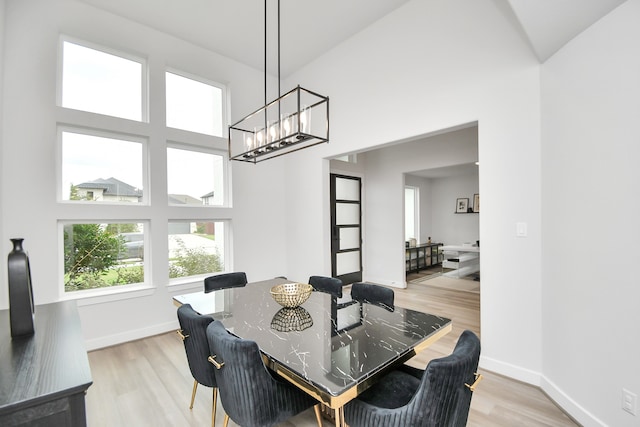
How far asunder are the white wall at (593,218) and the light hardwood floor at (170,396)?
0.81 ft

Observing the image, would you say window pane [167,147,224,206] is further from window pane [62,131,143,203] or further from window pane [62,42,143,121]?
window pane [62,42,143,121]

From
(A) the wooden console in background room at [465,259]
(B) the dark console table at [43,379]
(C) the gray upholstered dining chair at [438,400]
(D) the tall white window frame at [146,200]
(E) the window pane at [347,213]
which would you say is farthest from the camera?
(A) the wooden console in background room at [465,259]

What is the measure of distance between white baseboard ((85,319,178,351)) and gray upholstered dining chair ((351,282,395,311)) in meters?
2.64

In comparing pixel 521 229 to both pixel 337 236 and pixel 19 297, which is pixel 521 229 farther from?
pixel 337 236

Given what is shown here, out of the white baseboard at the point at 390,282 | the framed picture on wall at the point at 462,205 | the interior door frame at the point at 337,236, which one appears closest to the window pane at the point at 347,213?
the interior door frame at the point at 337,236

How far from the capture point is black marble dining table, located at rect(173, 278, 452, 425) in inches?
47.4

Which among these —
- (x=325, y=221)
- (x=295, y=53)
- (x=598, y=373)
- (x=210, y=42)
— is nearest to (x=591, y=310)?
(x=598, y=373)

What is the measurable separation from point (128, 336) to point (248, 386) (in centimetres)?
288

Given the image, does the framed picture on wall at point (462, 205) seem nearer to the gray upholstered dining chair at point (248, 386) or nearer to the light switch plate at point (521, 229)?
the light switch plate at point (521, 229)

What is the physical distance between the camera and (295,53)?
439 cm

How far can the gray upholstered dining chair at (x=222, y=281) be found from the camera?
2887 mm

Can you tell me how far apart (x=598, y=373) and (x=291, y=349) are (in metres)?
1.96

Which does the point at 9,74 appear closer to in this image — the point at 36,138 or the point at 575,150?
the point at 36,138

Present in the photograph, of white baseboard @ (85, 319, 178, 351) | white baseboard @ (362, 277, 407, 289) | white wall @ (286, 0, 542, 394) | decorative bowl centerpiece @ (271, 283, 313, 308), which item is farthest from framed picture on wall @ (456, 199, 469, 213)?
white baseboard @ (85, 319, 178, 351)
